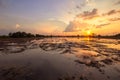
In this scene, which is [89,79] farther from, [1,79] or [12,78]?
[1,79]

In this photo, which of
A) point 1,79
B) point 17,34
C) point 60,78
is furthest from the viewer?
point 17,34

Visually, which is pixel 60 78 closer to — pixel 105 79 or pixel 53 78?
pixel 53 78

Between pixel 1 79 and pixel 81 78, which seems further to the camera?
pixel 81 78

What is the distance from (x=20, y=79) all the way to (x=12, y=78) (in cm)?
43

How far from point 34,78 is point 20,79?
0.63 metres

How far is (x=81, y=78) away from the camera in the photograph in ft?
19.7

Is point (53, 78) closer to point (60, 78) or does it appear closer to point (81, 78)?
point (60, 78)

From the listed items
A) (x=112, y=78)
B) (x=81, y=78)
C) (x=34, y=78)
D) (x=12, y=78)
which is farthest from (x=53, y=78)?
(x=112, y=78)

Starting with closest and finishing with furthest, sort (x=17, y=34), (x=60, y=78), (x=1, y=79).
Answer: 1. (x=1, y=79)
2. (x=60, y=78)
3. (x=17, y=34)

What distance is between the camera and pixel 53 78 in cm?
594

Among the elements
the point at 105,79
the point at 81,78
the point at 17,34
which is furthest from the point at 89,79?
the point at 17,34

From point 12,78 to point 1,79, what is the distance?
1.54 feet

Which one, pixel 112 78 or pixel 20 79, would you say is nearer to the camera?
pixel 20 79

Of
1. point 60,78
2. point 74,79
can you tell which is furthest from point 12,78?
point 74,79
